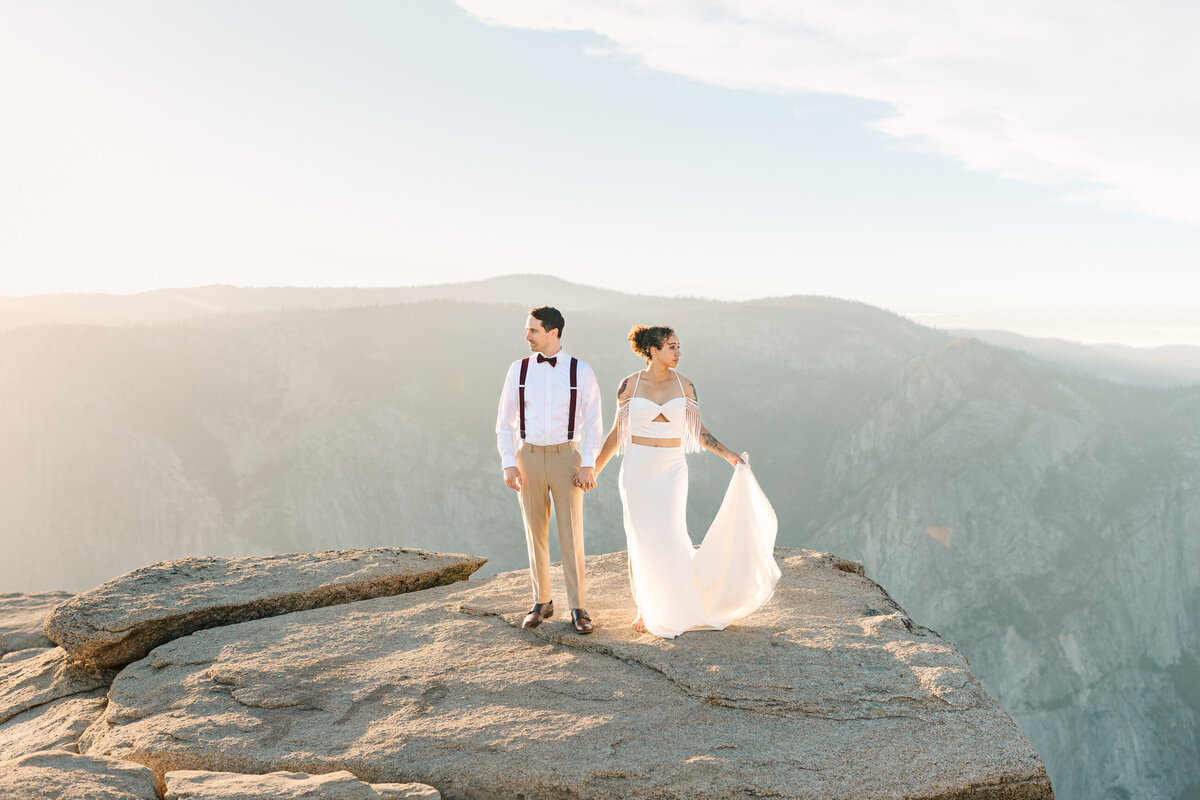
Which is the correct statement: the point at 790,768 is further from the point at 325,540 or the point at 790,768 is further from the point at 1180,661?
the point at 1180,661

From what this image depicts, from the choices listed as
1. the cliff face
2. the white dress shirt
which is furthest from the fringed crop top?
the cliff face

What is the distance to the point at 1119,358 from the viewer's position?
14700cm

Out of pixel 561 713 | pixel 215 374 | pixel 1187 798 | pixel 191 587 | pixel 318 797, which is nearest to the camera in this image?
pixel 318 797

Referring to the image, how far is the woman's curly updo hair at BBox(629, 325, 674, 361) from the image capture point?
6652mm

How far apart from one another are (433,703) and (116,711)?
2729mm

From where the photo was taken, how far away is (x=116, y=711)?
613 cm

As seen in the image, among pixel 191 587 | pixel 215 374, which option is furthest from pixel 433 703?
pixel 215 374

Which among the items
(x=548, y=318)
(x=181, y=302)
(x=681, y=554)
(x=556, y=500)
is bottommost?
(x=681, y=554)

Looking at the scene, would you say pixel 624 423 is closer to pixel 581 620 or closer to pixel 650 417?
pixel 650 417

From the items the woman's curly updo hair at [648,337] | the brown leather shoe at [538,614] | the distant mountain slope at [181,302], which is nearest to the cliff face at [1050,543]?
the brown leather shoe at [538,614]

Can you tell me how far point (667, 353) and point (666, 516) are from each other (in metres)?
1.48

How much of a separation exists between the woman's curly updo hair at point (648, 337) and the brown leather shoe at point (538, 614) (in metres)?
2.55

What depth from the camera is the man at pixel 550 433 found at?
257 inches

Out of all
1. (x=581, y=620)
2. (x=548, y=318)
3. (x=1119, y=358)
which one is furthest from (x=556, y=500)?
(x=1119, y=358)
